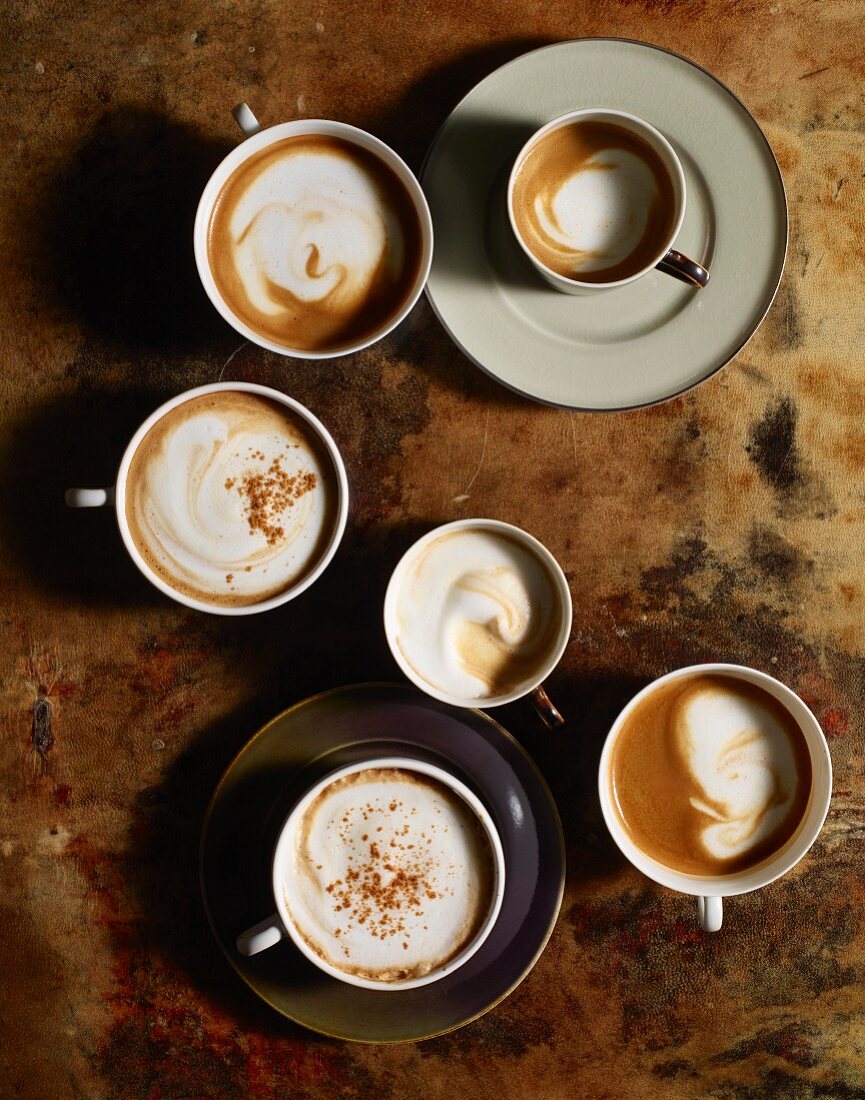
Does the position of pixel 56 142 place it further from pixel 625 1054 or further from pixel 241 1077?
pixel 625 1054

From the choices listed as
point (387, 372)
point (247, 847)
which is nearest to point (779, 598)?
point (387, 372)

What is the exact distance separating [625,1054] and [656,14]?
229cm

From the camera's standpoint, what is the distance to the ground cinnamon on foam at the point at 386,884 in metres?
1.63

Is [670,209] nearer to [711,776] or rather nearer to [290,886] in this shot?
[711,776]

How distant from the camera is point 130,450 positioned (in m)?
1.59

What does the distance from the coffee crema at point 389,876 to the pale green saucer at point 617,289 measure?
0.85 m

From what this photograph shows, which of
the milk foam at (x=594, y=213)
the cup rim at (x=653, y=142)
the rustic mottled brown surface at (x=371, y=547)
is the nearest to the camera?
the cup rim at (x=653, y=142)

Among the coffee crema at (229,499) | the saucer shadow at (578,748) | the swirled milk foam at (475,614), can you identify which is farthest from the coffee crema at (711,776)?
the coffee crema at (229,499)

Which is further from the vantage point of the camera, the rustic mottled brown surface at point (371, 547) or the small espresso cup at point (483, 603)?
the rustic mottled brown surface at point (371, 547)

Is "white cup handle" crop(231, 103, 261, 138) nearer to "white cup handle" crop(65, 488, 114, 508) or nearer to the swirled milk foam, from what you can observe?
"white cup handle" crop(65, 488, 114, 508)

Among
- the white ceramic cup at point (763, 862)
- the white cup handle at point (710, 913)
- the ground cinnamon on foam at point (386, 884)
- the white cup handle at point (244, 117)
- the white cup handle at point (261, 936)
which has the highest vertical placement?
the white cup handle at point (244, 117)

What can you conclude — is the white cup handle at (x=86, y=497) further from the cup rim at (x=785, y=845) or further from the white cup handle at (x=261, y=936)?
the cup rim at (x=785, y=845)

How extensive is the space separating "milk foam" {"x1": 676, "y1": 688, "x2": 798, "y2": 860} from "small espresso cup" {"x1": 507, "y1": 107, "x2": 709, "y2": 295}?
0.84m

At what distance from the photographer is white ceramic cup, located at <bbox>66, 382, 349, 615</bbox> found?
5.25 feet
